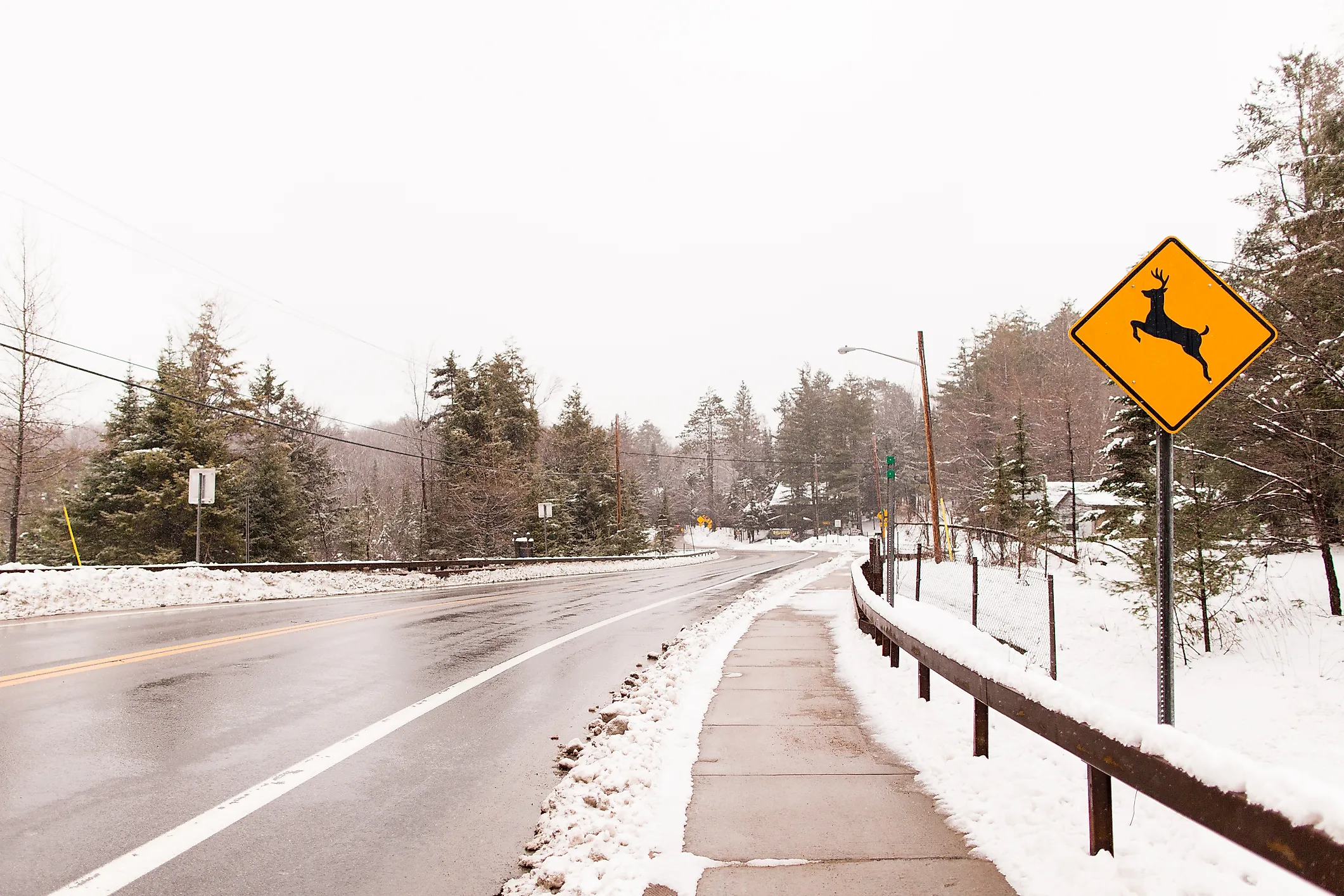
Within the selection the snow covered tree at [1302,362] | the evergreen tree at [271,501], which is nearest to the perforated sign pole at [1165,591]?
the snow covered tree at [1302,362]

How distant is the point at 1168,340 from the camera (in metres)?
4.85

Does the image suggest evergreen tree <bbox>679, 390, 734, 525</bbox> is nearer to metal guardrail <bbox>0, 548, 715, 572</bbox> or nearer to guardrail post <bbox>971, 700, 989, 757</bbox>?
metal guardrail <bbox>0, 548, 715, 572</bbox>

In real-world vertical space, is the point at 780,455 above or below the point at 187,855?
above

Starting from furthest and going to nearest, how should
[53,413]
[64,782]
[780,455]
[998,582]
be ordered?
[780,455] < [53,413] < [998,582] < [64,782]

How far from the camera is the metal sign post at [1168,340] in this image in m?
4.55

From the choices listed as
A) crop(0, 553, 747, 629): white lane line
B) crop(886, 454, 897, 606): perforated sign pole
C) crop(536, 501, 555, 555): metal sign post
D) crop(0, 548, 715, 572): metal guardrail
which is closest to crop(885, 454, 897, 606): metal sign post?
crop(886, 454, 897, 606): perforated sign pole

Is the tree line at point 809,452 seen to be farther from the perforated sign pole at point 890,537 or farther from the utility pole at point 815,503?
the perforated sign pole at point 890,537

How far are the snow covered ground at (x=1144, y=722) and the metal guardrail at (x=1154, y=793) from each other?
8cm

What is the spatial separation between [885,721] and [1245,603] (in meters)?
13.7

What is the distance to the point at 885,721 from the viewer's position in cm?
654

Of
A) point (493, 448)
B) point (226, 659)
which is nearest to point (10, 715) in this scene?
point (226, 659)

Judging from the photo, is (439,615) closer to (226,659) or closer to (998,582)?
(226,659)

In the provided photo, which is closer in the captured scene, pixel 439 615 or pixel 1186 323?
pixel 1186 323

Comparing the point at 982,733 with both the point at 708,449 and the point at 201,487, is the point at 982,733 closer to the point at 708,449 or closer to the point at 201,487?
the point at 201,487
